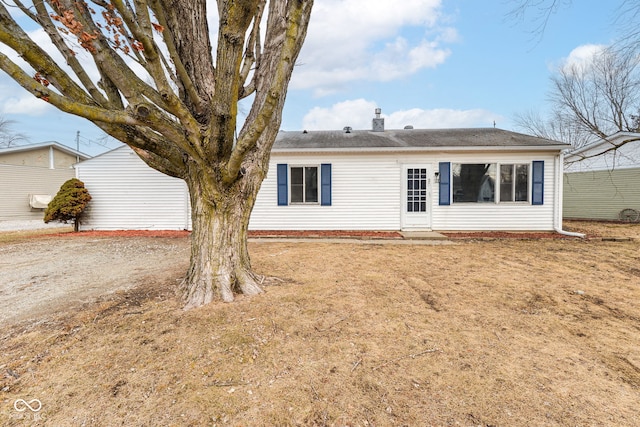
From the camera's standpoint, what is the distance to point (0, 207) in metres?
14.0

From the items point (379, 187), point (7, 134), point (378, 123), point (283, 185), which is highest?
point (7, 134)

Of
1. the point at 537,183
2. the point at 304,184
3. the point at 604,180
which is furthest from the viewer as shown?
the point at 604,180

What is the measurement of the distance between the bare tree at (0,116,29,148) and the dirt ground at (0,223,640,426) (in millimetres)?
30566

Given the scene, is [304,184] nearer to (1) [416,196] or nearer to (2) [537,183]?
(1) [416,196]

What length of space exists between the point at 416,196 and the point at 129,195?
9637 millimetres

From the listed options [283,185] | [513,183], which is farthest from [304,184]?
[513,183]

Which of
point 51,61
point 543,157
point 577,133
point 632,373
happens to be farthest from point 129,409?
point 577,133

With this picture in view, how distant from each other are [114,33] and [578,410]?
4979 mm

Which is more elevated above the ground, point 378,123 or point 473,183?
point 378,123

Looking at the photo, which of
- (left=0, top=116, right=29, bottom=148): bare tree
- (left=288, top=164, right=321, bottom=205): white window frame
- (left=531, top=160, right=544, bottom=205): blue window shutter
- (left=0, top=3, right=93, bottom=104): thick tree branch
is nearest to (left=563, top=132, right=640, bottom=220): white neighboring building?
(left=531, top=160, right=544, bottom=205): blue window shutter

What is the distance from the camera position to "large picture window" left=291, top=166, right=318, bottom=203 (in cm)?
950

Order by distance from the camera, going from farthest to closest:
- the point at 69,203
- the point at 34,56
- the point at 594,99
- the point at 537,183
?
the point at 594,99
the point at 69,203
the point at 537,183
the point at 34,56

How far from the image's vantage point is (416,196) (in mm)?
9414

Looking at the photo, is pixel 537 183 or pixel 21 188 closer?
pixel 537 183
